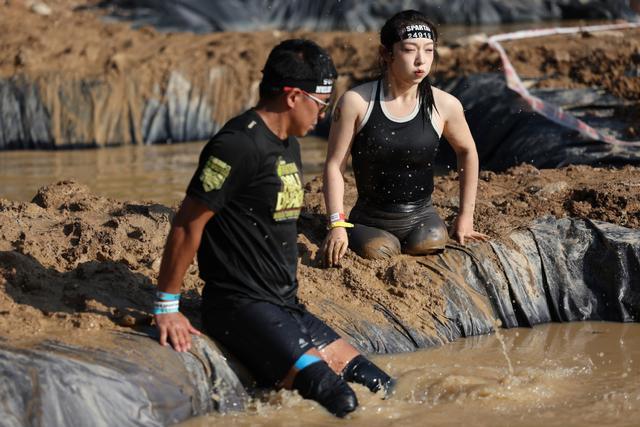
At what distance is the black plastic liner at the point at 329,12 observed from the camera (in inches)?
591

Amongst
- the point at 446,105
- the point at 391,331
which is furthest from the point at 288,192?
the point at 446,105

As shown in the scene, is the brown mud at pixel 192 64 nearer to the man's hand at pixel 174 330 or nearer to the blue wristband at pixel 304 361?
the blue wristband at pixel 304 361

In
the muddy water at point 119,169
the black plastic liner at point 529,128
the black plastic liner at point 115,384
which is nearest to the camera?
the black plastic liner at point 115,384

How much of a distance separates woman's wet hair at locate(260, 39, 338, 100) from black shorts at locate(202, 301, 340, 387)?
0.90m

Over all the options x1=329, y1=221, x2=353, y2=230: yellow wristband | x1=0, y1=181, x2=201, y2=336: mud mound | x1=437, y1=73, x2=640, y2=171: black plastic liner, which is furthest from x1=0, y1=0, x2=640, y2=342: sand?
x1=437, y1=73, x2=640, y2=171: black plastic liner

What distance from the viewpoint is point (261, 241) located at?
4.51 metres

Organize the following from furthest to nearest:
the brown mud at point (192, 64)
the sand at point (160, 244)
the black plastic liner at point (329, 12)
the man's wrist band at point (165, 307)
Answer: the black plastic liner at point (329, 12), the brown mud at point (192, 64), the sand at point (160, 244), the man's wrist band at point (165, 307)

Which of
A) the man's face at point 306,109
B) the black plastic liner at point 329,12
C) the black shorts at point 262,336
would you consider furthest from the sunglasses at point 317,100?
the black plastic liner at point 329,12

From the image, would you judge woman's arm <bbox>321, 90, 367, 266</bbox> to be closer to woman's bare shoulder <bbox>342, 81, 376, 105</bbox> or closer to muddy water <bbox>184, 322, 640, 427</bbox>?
woman's bare shoulder <bbox>342, 81, 376, 105</bbox>

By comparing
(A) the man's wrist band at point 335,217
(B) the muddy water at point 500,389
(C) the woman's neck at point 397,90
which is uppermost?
(C) the woman's neck at point 397,90

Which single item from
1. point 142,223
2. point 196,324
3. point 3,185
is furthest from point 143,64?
point 196,324

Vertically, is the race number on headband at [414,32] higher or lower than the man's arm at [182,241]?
higher

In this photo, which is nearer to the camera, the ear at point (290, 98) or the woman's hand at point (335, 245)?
the ear at point (290, 98)

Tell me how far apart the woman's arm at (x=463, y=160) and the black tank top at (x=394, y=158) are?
127 mm
